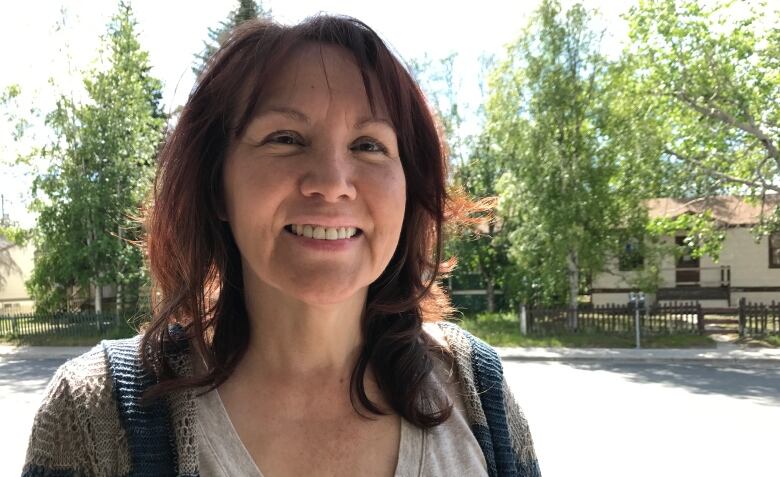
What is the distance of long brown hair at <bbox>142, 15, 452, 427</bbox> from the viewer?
135 centimetres

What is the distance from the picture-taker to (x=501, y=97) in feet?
58.5

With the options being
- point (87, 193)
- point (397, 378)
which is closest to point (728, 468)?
point (397, 378)

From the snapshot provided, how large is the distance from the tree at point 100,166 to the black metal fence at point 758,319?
58.6 ft

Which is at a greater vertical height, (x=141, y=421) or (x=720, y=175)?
(x=720, y=175)

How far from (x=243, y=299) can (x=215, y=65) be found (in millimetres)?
571

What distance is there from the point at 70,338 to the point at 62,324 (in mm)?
900

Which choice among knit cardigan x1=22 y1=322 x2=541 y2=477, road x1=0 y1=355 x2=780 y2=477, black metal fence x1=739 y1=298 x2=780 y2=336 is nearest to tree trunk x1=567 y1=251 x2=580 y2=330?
road x1=0 y1=355 x2=780 y2=477

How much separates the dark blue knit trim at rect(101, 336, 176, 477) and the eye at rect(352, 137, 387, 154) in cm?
66

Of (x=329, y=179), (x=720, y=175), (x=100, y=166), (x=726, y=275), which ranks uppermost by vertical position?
(x=100, y=166)

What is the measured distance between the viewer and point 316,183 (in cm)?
124

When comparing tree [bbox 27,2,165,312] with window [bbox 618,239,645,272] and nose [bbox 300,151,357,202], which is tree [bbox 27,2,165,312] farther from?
nose [bbox 300,151,357,202]

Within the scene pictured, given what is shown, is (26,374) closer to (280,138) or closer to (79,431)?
(79,431)

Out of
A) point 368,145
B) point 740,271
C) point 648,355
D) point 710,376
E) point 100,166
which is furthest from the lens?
point 740,271

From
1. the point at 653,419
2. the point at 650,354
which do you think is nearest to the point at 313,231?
the point at 653,419
